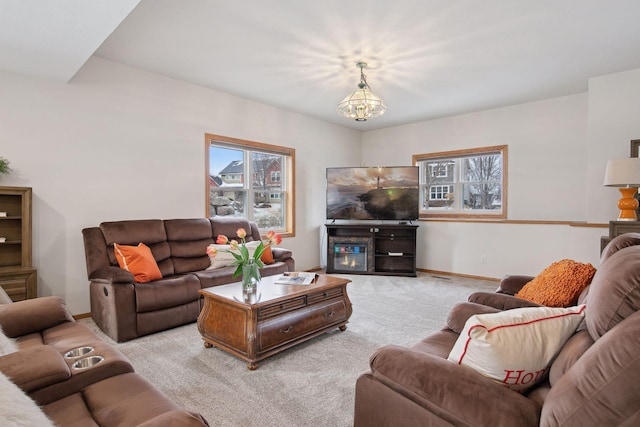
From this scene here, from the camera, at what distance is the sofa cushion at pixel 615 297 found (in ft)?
3.29

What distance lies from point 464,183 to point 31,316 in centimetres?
583

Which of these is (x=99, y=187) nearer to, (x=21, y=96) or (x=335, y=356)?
(x=21, y=96)

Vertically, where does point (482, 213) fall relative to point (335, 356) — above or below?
above

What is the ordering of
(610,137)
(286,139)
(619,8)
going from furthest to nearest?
(286,139), (610,137), (619,8)

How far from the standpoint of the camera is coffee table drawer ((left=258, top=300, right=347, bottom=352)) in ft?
8.14

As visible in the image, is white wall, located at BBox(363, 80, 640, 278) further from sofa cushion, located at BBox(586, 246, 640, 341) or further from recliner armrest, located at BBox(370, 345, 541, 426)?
recliner armrest, located at BBox(370, 345, 541, 426)

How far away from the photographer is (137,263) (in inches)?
127

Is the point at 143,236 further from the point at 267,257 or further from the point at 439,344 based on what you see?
the point at 439,344

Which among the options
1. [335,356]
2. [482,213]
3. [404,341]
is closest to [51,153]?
[335,356]

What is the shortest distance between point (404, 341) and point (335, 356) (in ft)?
2.27

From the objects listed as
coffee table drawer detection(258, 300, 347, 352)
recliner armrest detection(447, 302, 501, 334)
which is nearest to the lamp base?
recliner armrest detection(447, 302, 501, 334)

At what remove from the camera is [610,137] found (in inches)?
160

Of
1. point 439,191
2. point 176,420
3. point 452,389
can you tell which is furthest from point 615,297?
point 439,191

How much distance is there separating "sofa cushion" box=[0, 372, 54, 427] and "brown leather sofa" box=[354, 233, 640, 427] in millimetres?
1026
